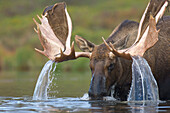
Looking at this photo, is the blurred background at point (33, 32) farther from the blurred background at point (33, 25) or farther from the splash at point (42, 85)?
the splash at point (42, 85)

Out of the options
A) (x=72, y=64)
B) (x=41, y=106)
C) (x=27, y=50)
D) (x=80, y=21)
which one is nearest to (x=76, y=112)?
(x=41, y=106)

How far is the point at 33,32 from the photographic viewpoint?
42.8 meters

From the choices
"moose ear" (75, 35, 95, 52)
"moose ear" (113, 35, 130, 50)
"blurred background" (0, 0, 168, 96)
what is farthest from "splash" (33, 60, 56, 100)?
"blurred background" (0, 0, 168, 96)

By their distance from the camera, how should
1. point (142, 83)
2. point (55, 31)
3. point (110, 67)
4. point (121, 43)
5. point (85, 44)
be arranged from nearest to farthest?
point (142, 83), point (110, 67), point (121, 43), point (85, 44), point (55, 31)

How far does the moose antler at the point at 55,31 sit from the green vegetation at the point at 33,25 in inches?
22.8

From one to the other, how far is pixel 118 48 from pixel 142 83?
36.6 inches

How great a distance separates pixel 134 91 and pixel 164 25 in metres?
1.90

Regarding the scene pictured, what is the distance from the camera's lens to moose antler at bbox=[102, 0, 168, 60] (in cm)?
952

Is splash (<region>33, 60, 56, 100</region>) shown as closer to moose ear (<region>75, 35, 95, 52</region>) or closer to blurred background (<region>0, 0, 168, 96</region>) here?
moose ear (<region>75, 35, 95, 52</region>)

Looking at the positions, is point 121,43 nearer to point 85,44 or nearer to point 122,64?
point 122,64

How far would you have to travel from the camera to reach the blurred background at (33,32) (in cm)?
2236

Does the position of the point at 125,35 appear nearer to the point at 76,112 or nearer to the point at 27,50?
the point at 76,112

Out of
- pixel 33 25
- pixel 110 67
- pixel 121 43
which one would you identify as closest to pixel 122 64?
pixel 110 67

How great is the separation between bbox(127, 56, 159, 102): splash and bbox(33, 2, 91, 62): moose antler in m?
1.68
